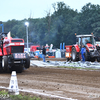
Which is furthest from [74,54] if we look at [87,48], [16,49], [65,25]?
[65,25]

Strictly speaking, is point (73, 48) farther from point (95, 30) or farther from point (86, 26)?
point (86, 26)

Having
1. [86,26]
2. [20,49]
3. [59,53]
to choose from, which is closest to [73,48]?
[20,49]

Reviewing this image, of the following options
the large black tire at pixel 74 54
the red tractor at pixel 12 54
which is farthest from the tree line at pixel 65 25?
the red tractor at pixel 12 54

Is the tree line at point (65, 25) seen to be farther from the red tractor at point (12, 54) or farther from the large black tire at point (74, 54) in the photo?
the red tractor at point (12, 54)

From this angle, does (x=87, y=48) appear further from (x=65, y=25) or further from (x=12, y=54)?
(x=65, y=25)

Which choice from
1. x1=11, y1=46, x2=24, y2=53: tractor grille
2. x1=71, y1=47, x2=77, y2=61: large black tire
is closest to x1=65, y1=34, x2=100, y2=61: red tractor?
x1=71, y1=47, x2=77, y2=61: large black tire

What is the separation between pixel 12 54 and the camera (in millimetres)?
15445

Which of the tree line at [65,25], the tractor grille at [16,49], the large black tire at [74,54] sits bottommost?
the large black tire at [74,54]

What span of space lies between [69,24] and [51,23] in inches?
263

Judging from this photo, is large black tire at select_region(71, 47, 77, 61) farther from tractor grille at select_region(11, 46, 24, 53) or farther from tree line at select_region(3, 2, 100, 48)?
tree line at select_region(3, 2, 100, 48)

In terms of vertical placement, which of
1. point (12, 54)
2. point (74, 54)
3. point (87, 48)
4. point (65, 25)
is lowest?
point (74, 54)

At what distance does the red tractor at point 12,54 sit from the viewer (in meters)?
15.4

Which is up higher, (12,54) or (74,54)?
(12,54)

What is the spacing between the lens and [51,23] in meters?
88.7
